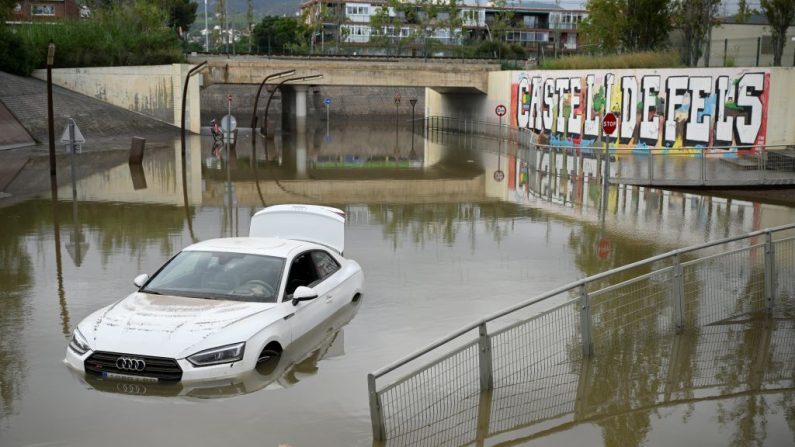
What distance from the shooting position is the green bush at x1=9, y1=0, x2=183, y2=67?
55.6m

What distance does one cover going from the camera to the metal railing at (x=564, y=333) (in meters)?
8.56

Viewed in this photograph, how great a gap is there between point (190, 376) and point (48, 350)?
2.45m

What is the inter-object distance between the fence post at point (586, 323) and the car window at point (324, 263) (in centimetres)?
363

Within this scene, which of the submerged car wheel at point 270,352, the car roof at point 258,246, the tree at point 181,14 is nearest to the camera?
the submerged car wheel at point 270,352

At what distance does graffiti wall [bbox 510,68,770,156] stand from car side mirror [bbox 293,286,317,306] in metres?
18.9

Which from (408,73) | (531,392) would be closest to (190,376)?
(531,392)

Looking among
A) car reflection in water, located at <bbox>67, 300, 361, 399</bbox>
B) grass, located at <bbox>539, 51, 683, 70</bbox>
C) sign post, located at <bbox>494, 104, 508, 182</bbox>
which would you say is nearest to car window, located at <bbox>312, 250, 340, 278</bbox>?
car reflection in water, located at <bbox>67, 300, 361, 399</bbox>

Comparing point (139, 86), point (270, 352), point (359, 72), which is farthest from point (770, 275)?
point (359, 72)

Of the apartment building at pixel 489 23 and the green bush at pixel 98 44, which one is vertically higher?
the apartment building at pixel 489 23

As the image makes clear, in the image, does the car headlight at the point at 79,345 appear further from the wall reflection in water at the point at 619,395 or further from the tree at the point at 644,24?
the tree at the point at 644,24

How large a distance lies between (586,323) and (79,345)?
5574 mm

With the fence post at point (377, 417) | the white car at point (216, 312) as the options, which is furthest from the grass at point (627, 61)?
the fence post at point (377, 417)

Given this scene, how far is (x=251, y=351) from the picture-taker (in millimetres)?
9758

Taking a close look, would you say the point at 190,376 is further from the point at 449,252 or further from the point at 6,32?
the point at 6,32
